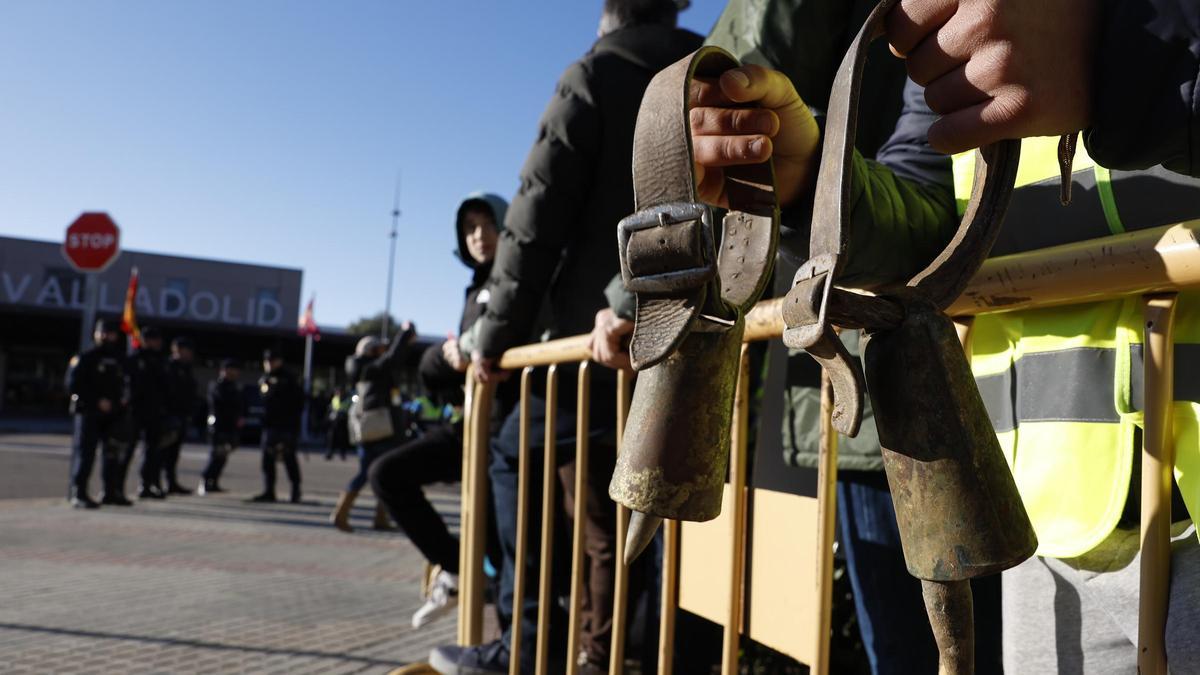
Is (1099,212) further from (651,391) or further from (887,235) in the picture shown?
(651,391)

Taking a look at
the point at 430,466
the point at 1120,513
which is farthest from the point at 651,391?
the point at 430,466

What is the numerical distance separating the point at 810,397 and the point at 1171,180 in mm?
991

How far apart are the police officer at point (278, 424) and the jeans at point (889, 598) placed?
10.3 metres

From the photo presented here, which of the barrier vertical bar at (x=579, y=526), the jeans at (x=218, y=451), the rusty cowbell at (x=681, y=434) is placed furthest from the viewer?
the jeans at (x=218, y=451)

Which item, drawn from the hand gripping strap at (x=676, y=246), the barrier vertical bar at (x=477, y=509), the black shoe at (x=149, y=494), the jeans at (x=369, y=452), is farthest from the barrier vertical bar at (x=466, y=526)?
the black shoe at (x=149, y=494)

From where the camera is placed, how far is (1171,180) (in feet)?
3.80

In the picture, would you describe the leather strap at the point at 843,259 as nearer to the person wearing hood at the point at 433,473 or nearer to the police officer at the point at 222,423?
the person wearing hood at the point at 433,473

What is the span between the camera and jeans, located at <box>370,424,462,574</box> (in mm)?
3939

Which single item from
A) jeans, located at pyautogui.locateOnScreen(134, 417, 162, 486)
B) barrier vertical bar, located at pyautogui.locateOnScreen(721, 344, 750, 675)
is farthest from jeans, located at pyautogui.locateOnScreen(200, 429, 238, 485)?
barrier vertical bar, located at pyautogui.locateOnScreen(721, 344, 750, 675)

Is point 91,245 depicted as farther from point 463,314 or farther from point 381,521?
point 463,314

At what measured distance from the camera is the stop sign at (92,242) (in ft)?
34.1

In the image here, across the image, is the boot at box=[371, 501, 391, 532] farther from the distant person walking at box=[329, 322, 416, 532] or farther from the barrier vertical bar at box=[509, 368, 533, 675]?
the barrier vertical bar at box=[509, 368, 533, 675]

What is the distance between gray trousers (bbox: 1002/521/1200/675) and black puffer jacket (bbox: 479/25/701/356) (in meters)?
1.93

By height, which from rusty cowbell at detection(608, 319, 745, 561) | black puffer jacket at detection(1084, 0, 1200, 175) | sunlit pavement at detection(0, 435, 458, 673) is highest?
black puffer jacket at detection(1084, 0, 1200, 175)
